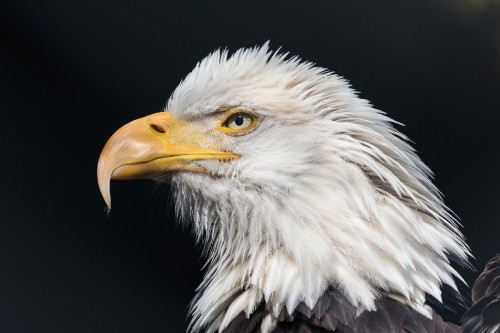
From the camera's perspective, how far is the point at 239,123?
1486mm

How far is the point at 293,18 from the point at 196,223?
2.29 feet

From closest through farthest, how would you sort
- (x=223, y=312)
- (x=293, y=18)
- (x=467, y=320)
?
(x=467, y=320), (x=223, y=312), (x=293, y=18)

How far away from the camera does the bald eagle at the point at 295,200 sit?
133 centimetres

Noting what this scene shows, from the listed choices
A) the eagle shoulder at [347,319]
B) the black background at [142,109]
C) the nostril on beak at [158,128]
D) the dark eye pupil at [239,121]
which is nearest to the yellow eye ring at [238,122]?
the dark eye pupil at [239,121]

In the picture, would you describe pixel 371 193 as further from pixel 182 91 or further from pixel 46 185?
pixel 46 185

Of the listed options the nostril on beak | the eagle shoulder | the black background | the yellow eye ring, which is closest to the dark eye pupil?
the yellow eye ring

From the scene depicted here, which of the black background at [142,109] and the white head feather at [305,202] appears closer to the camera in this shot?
the white head feather at [305,202]

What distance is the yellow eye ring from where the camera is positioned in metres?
1.48

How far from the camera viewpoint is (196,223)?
61.5 inches

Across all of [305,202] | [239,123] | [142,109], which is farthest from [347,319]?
[142,109]

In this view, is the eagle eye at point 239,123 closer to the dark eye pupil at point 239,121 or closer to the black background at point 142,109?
the dark eye pupil at point 239,121

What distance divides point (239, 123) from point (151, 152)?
0.59 feet

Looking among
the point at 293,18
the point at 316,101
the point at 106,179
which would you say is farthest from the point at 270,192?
the point at 293,18

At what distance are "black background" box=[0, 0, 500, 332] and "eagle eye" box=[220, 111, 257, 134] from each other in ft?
0.77
